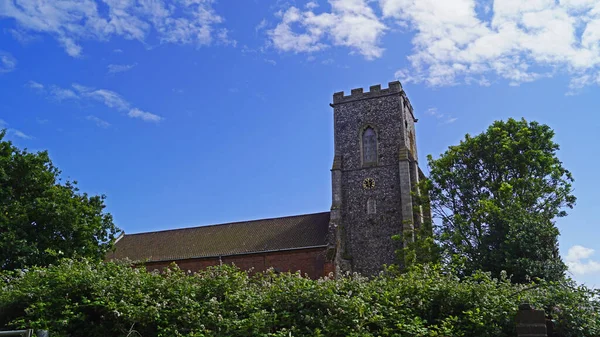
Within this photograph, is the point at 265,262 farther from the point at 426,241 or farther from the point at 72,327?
the point at 72,327

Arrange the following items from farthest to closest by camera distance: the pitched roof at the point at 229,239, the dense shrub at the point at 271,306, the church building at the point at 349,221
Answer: the pitched roof at the point at 229,239 < the church building at the point at 349,221 < the dense shrub at the point at 271,306

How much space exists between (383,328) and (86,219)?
16.3m

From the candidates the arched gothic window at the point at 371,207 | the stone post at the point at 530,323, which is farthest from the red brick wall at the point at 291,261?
the stone post at the point at 530,323

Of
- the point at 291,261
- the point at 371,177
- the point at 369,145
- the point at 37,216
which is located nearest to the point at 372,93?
the point at 369,145

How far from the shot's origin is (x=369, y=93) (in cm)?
3575

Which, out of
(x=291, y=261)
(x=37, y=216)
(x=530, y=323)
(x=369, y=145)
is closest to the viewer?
(x=530, y=323)

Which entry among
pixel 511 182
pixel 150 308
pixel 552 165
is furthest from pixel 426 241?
pixel 150 308

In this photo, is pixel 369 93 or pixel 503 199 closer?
pixel 503 199

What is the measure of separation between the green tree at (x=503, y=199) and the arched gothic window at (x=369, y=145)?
6.18 m

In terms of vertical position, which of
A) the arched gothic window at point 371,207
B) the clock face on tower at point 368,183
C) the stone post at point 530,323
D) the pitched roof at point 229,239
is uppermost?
the clock face on tower at point 368,183

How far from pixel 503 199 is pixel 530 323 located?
1515cm

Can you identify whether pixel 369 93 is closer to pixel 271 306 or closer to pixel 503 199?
pixel 503 199

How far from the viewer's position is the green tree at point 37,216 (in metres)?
19.8

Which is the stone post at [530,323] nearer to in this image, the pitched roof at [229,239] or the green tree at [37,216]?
the green tree at [37,216]
